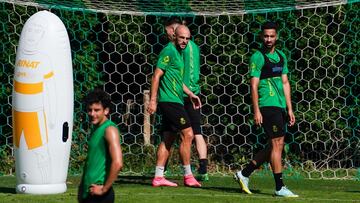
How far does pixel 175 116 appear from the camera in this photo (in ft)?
A: 32.5

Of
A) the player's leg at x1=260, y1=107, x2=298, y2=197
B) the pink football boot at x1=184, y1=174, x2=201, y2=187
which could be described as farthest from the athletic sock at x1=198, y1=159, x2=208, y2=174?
the player's leg at x1=260, y1=107, x2=298, y2=197

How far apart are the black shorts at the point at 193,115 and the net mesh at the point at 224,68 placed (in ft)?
7.17

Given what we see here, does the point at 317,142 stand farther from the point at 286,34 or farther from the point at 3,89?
the point at 3,89

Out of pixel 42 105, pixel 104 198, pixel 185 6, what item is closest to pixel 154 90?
pixel 42 105

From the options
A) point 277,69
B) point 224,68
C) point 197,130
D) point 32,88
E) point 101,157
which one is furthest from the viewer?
point 224,68

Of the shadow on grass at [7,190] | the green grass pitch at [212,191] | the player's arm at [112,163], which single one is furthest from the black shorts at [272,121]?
the player's arm at [112,163]

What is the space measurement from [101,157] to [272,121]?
119 inches

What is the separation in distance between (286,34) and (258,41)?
37 cm

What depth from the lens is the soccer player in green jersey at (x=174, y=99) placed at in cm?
988

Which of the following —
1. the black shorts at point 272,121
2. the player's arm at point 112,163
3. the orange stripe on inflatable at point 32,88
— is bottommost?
the player's arm at point 112,163

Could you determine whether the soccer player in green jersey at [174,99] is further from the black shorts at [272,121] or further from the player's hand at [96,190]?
the player's hand at [96,190]

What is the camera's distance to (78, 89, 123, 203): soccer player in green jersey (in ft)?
20.4

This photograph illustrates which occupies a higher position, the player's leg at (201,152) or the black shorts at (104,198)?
the player's leg at (201,152)

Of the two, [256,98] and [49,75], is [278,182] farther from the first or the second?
[49,75]
